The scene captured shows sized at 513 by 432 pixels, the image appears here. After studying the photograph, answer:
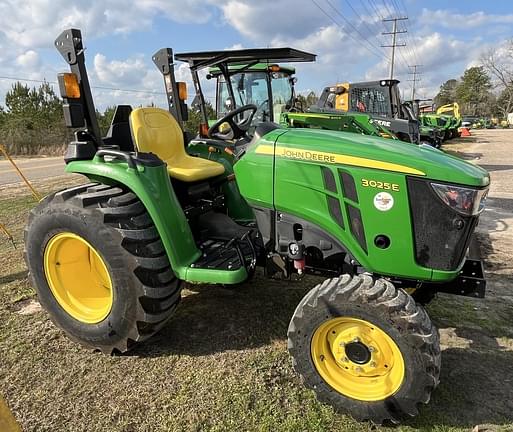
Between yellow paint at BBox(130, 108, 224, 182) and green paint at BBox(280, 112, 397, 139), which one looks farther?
green paint at BBox(280, 112, 397, 139)

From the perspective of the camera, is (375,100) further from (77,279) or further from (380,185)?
(77,279)

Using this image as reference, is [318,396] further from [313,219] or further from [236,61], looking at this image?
[236,61]

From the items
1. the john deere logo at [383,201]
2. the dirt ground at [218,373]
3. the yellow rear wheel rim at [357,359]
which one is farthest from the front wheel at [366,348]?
the john deere logo at [383,201]

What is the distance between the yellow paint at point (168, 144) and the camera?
315 centimetres

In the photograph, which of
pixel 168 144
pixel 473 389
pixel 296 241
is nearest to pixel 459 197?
pixel 296 241

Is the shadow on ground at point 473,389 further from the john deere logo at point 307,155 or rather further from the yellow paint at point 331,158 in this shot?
the john deere logo at point 307,155

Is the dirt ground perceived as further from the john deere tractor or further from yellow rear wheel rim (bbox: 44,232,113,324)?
the john deere tractor

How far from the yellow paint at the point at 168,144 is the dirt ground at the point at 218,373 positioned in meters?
1.11

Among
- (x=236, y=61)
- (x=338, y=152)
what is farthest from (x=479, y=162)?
(x=338, y=152)

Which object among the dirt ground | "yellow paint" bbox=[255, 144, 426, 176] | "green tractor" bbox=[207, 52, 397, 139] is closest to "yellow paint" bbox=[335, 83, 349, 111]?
"green tractor" bbox=[207, 52, 397, 139]

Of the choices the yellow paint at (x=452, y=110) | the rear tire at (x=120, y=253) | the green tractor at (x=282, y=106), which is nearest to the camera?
the rear tire at (x=120, y=253)

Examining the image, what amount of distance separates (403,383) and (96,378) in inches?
69.6

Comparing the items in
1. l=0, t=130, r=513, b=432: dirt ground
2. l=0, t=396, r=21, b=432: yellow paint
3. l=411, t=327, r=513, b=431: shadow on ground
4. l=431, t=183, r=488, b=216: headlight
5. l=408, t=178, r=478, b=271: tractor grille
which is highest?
l=431, t=183, r=488, b=216: headlight

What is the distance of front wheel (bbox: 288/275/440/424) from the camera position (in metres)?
2.14
